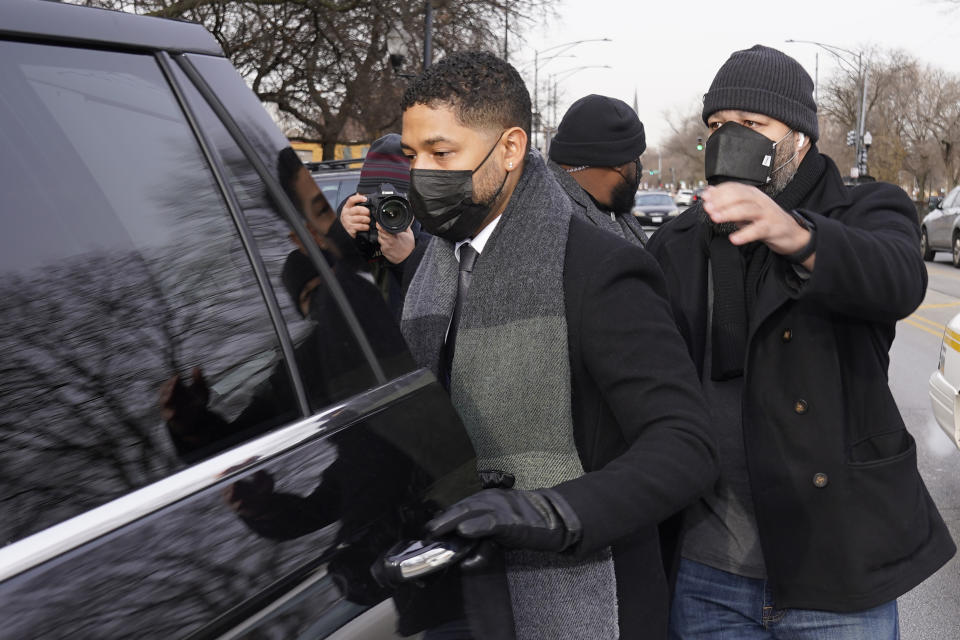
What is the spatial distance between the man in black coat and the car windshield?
37.2 m

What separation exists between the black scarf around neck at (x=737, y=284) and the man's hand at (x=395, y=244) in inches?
41.2

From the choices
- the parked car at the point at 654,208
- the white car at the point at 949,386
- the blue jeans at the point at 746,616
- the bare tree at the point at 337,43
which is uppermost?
Answer: the bare tree at the point at 337,43

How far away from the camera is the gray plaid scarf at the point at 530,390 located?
5.27 feet

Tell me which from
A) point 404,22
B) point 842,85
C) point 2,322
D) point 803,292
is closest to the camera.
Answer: point 2,322

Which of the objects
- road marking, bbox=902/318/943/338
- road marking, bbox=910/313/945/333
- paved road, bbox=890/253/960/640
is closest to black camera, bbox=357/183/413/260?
paved road, bbox=890/253/960/640

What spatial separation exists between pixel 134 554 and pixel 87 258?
1.23ft

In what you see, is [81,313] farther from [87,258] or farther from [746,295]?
[746,295]

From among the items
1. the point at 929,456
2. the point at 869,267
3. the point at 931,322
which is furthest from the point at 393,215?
the point at 931,322

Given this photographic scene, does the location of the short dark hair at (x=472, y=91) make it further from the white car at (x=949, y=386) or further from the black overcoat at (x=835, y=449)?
the white car at (x=949, y=386)

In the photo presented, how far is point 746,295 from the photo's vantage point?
7.39 feet

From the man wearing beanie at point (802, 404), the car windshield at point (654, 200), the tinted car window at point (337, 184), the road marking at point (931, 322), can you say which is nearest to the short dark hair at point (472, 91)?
the man wearing beanie at point (802, 404)

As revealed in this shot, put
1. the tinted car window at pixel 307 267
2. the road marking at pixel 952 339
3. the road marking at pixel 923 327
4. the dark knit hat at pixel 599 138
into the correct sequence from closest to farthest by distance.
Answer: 1. the tinted car window at pixel 307 267
2. the dark knit hat at pixel 599 138
3. the road marking at pixel 952 339
4. the road marking at pixel 923 327

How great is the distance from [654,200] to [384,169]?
116 ft

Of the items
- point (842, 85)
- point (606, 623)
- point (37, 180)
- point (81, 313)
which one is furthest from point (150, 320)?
point (842, 85)
